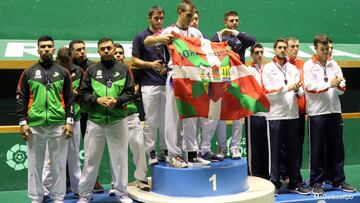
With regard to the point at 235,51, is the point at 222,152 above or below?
below

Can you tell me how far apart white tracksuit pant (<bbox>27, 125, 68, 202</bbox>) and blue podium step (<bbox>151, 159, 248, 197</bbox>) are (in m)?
0.97

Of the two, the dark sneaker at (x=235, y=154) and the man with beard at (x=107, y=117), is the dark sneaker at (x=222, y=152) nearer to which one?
the dark sneaker at (x=235, y=154)

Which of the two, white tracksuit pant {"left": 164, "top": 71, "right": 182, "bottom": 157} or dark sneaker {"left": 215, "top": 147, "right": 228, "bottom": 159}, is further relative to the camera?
dark sneaker {"left": 215, "top": 147, "right": 228, "bottom": 159}

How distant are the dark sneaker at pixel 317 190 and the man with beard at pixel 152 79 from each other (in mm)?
1858

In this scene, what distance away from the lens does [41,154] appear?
201 inches

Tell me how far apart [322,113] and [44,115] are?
9.95ft

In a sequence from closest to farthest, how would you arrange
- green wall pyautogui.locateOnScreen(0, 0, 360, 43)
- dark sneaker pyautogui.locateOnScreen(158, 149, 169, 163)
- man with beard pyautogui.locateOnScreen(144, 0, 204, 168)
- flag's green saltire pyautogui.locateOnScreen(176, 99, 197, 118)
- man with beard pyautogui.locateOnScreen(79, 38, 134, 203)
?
flag's green saltire pyautogui.locateOnScreen(176, 99, 197, 118) → man with beard pyautogui.locateOnScreen(144, 0, 204, 168) → man with beard pyautogui.locateOnScreen(79, 38, 134, 203) → dark sneaker pyautogui.locateOnScreen(158, 149, 169, 163) → green wall pyautogui.locateOnScreen(0, 0, 360, 43)

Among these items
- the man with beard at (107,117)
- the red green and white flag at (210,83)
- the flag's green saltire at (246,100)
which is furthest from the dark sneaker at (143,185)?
the flag's green saltire at (246,100)

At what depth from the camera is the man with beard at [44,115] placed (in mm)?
5031

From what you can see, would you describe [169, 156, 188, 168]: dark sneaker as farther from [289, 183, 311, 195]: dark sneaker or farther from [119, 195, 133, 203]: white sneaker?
[289, 183, 311, 195]: dark sneaker

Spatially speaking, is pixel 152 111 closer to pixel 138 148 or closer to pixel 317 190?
pixel 138 148

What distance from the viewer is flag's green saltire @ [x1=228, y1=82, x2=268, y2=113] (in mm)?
5207

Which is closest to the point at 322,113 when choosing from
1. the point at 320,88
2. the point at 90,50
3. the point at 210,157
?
the point at 320,88

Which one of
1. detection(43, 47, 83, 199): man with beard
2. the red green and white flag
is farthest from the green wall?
the red green and white flag
